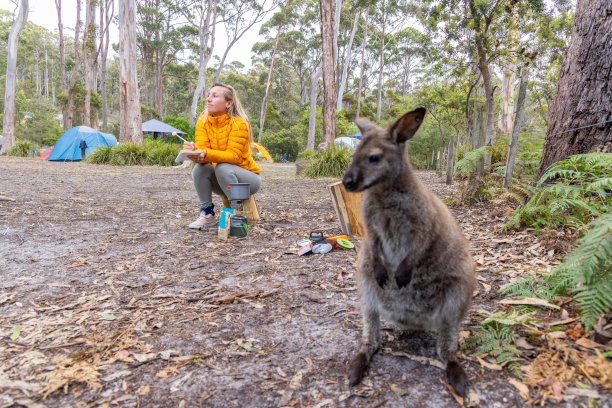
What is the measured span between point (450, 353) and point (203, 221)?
328 cm

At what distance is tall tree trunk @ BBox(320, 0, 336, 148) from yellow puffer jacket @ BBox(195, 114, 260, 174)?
7.89 metres

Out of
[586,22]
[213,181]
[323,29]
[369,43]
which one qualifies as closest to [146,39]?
[369,43]

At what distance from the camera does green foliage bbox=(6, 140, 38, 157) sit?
18.4 m

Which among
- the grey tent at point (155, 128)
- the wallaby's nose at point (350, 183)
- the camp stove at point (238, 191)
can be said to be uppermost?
the grey tent at point (155, 128)

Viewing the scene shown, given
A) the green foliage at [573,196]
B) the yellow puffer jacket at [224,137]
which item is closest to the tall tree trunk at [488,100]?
the green foliage at [573,196]

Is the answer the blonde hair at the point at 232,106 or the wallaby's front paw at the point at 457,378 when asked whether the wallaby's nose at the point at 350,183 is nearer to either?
the wallaby's front paw at the point at 457,378

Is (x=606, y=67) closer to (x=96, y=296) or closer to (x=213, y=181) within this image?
(x=213, y=181)

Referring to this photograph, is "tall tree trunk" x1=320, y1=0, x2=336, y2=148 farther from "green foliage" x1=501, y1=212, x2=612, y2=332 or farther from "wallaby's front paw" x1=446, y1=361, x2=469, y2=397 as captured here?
"wallaby's front paw" x1=446, y1=361, x2=469, y2=397

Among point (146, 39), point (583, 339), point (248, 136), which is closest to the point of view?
point (583, 339)

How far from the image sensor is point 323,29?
11367 millimetres

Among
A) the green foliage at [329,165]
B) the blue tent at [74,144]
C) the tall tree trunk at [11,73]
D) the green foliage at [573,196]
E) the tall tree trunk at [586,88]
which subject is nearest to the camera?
the green foliage at [573,196]

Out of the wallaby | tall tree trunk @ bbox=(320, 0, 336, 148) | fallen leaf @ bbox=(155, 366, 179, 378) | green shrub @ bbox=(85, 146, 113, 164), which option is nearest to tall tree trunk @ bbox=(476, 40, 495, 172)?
the wallaby

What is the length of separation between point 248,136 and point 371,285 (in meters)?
2.89

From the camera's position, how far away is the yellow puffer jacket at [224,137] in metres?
4.12
